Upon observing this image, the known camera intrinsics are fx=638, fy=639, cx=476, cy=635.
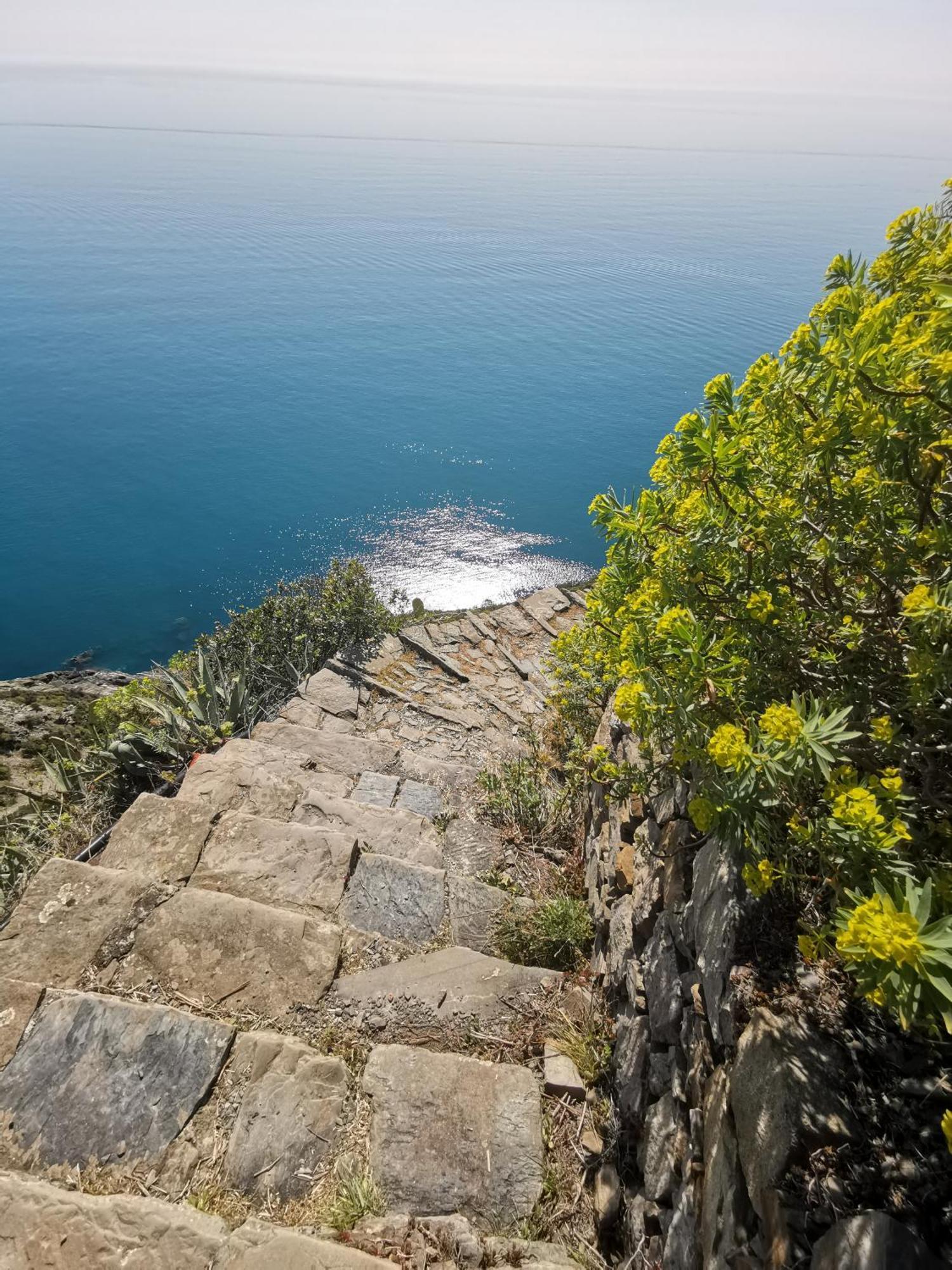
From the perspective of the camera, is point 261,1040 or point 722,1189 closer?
point 722,1189

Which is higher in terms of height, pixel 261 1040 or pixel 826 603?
pixel 826 603

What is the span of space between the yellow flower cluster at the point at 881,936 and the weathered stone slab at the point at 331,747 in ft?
17.8

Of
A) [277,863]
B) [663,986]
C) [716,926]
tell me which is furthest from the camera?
[277,863]

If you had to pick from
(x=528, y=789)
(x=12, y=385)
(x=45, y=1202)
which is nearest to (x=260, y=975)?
(x=45, y=1202)

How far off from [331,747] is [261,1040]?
3.71 metres

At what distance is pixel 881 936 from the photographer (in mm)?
1208

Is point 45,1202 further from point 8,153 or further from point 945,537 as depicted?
point 8,153

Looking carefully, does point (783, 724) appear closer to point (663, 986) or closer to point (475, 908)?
point (663, 986)

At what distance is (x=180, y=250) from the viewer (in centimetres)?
4631

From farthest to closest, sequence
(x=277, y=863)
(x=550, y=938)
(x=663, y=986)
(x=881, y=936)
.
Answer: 1. (x=277, y=863)
2. (x=550, y=938)
3. (x=663, y=986)
4. (x=881, y=936)

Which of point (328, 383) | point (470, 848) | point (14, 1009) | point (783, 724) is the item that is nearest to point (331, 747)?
point (470, 848)

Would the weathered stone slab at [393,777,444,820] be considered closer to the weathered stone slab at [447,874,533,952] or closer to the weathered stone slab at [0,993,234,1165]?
the weathered stone slab at [447,874,533,952]

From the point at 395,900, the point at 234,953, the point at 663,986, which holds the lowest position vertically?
the point at 395,900

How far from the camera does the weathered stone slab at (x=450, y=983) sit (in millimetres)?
3396
